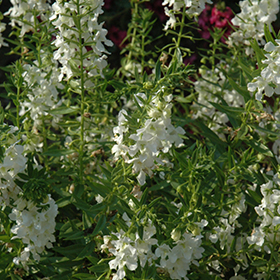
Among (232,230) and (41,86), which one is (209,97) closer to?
(232,230)

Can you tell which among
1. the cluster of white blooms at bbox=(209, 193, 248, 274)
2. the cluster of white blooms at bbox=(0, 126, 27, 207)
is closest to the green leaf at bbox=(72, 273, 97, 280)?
the cluster of white blooms at bbox=(0, 126, 27, 207)

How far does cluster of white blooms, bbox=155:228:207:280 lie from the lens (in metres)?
1.55

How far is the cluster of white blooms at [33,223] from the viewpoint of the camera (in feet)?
5.51

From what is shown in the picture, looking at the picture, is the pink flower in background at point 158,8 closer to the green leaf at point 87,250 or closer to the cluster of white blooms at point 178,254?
the green leaf at point 87,250

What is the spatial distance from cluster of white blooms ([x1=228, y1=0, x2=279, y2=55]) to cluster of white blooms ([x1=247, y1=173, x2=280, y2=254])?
3.53 ft

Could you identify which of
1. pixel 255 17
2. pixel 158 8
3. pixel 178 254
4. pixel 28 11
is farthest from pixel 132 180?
pixel 158 8

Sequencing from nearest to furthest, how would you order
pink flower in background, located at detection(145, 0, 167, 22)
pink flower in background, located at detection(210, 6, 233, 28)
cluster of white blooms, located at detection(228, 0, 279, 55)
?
cluster of white blooms, located at detection(228, 0, 279, 55)
pink flower in background, located at detection(210, 6, 233, 28)
pink flower in background, located at detection(145, 0, 167, 22)

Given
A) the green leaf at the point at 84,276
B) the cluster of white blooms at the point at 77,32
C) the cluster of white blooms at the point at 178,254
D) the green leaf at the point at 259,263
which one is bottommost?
the green leaf at the point at 259,263

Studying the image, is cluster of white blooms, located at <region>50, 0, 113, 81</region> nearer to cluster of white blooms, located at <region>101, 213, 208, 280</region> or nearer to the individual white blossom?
cluster of white blooms, located at <region>101, 213, 208, 280</region>

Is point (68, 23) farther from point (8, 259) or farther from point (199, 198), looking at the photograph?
point (8, 259)

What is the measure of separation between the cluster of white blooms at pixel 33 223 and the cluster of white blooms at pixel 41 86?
598 mm

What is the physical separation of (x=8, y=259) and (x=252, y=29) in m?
1.93

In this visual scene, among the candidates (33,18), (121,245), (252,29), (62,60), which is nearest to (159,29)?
(252,29)

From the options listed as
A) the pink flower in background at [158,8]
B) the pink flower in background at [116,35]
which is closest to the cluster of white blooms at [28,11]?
the pink flower in background at [116,35]
